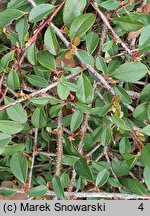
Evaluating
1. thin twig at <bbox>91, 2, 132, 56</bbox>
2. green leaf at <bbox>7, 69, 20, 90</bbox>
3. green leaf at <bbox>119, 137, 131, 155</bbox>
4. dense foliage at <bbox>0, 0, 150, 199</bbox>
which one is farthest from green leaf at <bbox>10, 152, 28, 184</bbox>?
thin twig at <bbox>91, 2, 132, 56</bbox>

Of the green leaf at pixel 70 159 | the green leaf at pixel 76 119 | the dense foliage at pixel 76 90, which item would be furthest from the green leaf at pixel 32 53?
the green leaf at pixel 70 159

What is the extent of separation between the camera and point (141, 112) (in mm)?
981

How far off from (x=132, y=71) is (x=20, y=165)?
1.44ft

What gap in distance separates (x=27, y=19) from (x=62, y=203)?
572mm

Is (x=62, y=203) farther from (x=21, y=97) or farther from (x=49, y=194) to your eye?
(x=21, y=97)

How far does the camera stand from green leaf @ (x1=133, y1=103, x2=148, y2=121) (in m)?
0.97

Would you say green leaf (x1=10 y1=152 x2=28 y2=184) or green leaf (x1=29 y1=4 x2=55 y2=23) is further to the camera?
green leaf (x1=10 y1=152 x2=28 y2=184)

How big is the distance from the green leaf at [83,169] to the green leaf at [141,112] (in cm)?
21

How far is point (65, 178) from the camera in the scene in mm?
1013

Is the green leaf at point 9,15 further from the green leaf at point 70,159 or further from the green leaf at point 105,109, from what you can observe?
the green leaf at point 70,159

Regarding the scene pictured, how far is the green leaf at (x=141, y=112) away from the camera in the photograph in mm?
972

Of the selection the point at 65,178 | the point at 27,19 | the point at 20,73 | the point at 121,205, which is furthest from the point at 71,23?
the point at 121,205

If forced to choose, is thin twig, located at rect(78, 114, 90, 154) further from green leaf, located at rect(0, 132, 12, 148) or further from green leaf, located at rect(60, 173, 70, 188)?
green leaf, located at rect(0, 132, 12, 148)

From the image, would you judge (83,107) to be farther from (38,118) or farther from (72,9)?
(72,9)
